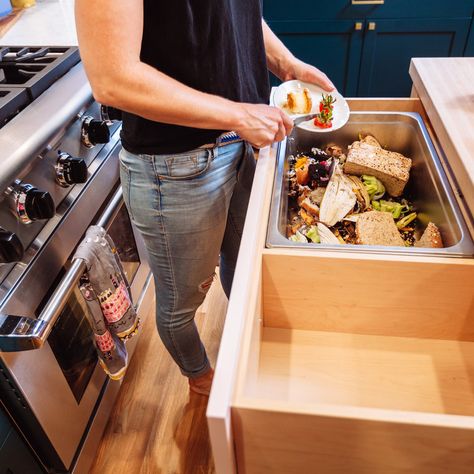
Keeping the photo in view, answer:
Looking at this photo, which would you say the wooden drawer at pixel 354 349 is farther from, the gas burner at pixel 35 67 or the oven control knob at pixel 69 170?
the gas burner at pixel 35 67

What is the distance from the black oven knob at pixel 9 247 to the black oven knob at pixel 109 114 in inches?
18.0

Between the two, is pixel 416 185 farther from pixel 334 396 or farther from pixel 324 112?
pixel 334 396

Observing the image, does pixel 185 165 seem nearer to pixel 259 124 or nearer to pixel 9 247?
pixel 259 124

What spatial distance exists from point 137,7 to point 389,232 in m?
0.63

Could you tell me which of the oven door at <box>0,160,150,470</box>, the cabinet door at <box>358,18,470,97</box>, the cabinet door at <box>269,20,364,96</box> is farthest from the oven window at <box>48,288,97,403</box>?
the cabinet door at <box>358,18,470,97</box>

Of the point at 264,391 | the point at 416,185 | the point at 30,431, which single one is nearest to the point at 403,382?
the point at 264,391

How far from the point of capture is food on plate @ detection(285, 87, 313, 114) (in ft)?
3.62

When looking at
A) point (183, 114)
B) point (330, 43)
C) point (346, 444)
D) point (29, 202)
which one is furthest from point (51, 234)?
point (330, 43)

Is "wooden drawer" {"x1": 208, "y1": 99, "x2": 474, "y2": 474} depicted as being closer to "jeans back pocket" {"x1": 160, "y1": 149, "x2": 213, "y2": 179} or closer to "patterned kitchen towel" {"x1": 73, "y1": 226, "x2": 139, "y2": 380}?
Result: "jeans back pocket" {"x1": 160, "y1": 149, "x2": 213, "y2": 179}

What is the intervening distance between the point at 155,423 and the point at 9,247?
78cm

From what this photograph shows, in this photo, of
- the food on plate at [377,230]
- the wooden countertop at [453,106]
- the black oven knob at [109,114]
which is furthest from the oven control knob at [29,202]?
the wooden countertop at [453,106]

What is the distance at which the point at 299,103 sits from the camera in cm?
111

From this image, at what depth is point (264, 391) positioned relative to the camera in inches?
31.5

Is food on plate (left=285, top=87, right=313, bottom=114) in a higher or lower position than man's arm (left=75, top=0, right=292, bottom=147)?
lower
